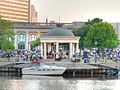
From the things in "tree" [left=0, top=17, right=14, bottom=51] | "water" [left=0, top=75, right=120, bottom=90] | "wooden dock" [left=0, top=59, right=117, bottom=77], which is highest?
"tree" [left=0, top=17, right=14, bottom=51]

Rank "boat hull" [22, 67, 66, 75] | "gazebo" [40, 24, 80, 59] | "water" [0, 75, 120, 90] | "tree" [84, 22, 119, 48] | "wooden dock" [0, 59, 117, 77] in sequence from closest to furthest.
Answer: "water" [0, 75, 120, 90], "boat hull" [22, 67, 66, 75], "wooden dock" [0, 59, 117, 77], "gazebo" [40, 24, 80, 59], "tree" [84, 22, 119, 48]

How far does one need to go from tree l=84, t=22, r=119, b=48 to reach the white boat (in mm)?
53753

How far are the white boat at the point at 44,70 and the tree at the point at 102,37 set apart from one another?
176ft

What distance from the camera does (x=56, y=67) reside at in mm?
98875

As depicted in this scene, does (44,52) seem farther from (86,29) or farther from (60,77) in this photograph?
(86,29)

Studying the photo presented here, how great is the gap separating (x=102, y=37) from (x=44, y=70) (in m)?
57.8

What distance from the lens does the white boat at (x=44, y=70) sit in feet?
325

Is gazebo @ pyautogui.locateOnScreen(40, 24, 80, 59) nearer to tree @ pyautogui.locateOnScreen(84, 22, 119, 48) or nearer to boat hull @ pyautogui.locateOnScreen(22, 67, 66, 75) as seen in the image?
boat hull @ pyautogui.locateOnScreen(22, 67, 66, 75)

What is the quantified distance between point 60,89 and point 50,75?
26986mm

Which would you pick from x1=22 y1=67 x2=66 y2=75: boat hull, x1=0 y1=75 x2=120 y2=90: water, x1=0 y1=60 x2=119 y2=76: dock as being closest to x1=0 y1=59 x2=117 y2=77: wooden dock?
x1=0 y1=60 x2=119 y2=76: dock

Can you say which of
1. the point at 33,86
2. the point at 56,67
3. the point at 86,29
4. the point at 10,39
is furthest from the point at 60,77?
the point at 86,29

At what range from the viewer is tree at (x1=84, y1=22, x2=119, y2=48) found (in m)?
154

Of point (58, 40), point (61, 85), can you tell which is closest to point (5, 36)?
point (58, 40)

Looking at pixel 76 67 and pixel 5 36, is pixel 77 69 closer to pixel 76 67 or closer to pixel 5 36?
pixel 76 67
